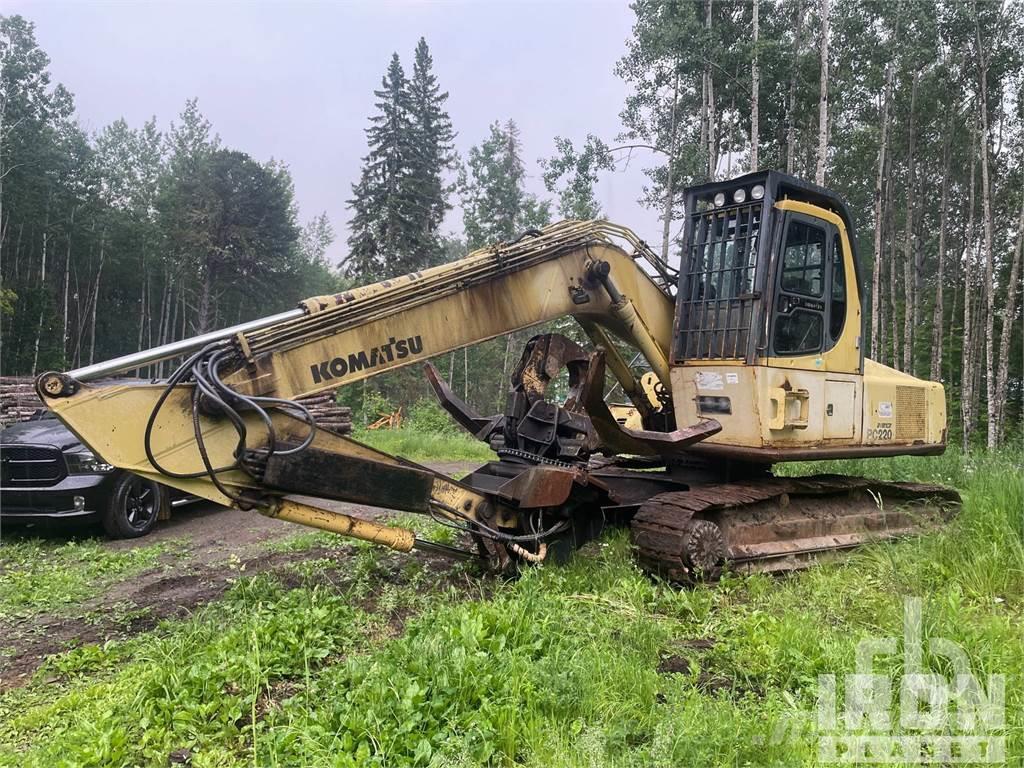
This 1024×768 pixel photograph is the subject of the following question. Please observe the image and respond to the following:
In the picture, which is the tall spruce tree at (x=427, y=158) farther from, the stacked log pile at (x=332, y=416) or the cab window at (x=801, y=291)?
the cab window at (x=801, y=291)

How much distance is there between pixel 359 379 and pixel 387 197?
942 inches

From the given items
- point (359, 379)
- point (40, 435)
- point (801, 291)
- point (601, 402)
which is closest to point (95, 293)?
point (40, 435)

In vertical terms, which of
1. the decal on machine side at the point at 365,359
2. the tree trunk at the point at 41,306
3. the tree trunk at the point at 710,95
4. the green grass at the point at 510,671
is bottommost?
the green grass at the point at 510,671

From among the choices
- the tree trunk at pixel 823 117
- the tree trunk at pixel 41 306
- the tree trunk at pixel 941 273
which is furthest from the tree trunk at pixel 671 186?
the tree trunk at pixel 41 306

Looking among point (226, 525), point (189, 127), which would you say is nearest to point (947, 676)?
point (226, 525)

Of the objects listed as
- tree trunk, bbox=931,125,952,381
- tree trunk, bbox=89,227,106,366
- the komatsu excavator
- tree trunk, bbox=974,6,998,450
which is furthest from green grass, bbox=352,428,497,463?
tree trunk, bbox=89,227,106,366

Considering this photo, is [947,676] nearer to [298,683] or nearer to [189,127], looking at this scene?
[298,683]

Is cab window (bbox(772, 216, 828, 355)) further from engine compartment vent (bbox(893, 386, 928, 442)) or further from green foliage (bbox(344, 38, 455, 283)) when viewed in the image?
green foliage (bbox(344, 38, 455, 283))

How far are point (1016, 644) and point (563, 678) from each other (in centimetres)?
227

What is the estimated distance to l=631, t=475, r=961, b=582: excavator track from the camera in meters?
4.94

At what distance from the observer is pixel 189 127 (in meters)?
39.7

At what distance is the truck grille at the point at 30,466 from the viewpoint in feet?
22.5

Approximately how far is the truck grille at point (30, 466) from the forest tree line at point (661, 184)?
48.3 feet

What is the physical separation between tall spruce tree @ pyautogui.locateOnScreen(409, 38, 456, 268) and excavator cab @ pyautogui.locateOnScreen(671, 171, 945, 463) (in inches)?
866
